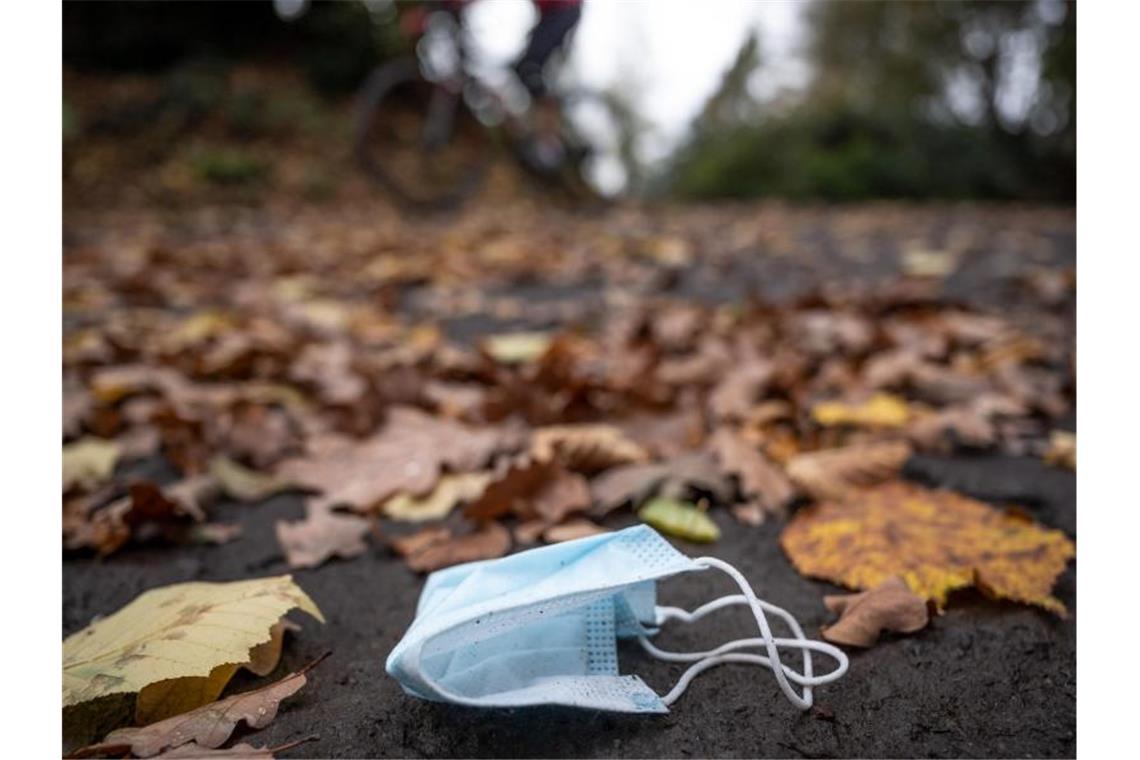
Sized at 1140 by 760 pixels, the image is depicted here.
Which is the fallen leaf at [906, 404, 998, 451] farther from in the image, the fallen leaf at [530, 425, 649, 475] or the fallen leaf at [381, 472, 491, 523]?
the fallen leaf at [381, 472, 491, 523]

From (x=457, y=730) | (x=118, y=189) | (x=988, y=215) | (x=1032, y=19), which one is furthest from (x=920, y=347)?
(x=1032, y=19)

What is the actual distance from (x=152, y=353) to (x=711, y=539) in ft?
5.65

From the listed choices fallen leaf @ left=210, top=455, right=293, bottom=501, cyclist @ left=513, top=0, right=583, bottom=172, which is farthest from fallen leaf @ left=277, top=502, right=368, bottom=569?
cyclist @ left=513, top=0, right=583, bottom=172

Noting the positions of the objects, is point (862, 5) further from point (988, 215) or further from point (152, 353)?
point (152, 353)

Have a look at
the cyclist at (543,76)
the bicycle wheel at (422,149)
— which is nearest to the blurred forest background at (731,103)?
the bicycle wheel at (422,149)

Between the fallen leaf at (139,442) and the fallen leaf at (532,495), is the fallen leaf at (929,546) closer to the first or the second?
the fallen leaf at (532,495)

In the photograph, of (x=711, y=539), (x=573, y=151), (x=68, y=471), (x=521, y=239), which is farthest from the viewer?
(x=573, y=151)

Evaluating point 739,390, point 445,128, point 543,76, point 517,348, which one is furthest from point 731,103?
point 739,390

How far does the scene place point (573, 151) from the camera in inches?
278

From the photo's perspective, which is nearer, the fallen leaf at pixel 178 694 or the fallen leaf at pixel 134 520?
the fallen leaf at pixel 178 694

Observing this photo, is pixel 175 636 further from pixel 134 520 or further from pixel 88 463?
pixel 88 463

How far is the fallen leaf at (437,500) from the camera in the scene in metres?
1.35

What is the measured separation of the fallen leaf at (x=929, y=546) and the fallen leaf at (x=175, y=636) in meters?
0.71

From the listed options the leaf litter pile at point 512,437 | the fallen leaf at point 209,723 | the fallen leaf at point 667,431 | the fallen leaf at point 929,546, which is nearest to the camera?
the fallen leaf at point 209,723
